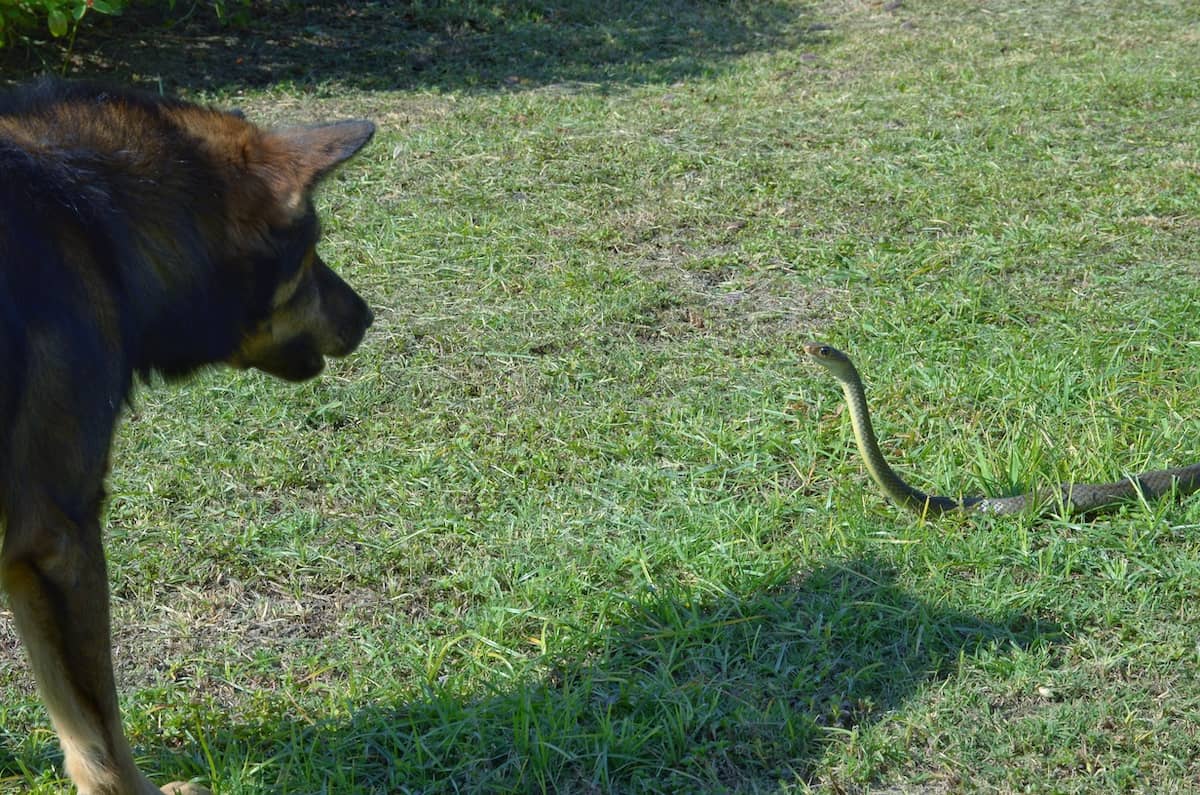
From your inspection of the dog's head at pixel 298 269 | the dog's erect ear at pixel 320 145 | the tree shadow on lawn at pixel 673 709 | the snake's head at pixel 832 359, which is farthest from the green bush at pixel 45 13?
the tree shadow on lawn at pixel 673 709

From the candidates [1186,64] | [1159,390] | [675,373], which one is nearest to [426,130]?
[675,373]

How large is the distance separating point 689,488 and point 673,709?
4.20 feet

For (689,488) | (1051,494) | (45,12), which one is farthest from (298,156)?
(45,12)

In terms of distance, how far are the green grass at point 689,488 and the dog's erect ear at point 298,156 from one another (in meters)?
1.44

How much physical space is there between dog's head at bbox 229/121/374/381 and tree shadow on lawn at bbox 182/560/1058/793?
1072 millimetres

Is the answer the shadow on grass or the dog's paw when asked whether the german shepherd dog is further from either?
the shadow on grass

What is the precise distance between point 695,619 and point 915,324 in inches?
100

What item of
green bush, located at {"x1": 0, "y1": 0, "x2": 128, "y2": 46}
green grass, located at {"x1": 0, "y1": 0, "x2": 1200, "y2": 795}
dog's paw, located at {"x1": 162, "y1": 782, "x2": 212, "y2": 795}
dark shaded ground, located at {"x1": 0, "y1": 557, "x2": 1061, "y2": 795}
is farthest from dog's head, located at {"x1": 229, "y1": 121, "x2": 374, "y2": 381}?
green bush, located at {"x1": 0, "y1": 0, "x2": 128, "y2": 46}

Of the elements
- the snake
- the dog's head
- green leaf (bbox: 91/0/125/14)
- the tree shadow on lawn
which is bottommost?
the tree shadow on lawn

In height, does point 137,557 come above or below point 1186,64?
below

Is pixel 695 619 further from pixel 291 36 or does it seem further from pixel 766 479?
pixel 291 36

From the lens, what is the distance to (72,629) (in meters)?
2.94

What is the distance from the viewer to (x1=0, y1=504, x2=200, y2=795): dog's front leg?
283cm

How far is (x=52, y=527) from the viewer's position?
9.30ft
